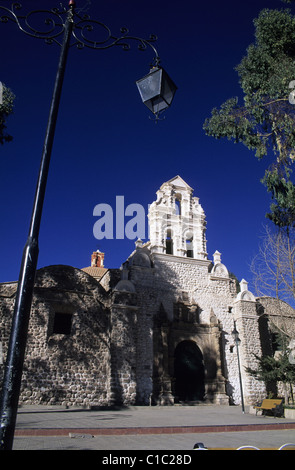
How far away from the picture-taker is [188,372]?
1695cm

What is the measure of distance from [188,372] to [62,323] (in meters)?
6.65

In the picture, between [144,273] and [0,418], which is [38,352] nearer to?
[144,273]

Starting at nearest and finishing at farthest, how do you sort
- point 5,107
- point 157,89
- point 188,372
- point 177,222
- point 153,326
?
point 157,89 → point 5,107 → point 153,326 → point 188,372 → point 177,222

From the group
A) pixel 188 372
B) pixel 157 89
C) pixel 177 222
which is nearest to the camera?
pixel 157 89

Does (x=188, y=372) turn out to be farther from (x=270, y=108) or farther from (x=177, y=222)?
(x=270, y=108)

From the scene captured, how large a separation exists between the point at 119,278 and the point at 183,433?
33.7 ft

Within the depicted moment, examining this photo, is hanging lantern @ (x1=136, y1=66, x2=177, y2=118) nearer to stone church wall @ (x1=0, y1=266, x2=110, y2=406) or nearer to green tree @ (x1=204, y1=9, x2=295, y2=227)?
green tree @ (x1=204, y1=9, x2=295, y2=227)

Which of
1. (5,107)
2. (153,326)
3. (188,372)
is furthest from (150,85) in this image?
(188,372)

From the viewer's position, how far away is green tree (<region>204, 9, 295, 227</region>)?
12031mm

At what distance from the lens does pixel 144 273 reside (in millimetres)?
17719

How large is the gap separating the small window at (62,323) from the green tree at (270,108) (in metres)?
9.53

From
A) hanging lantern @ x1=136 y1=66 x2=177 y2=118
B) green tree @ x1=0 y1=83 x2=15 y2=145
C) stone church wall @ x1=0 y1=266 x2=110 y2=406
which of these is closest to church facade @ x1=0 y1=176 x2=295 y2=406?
stone church wall @ x1=0 y1=266 x2=110 y2=406
